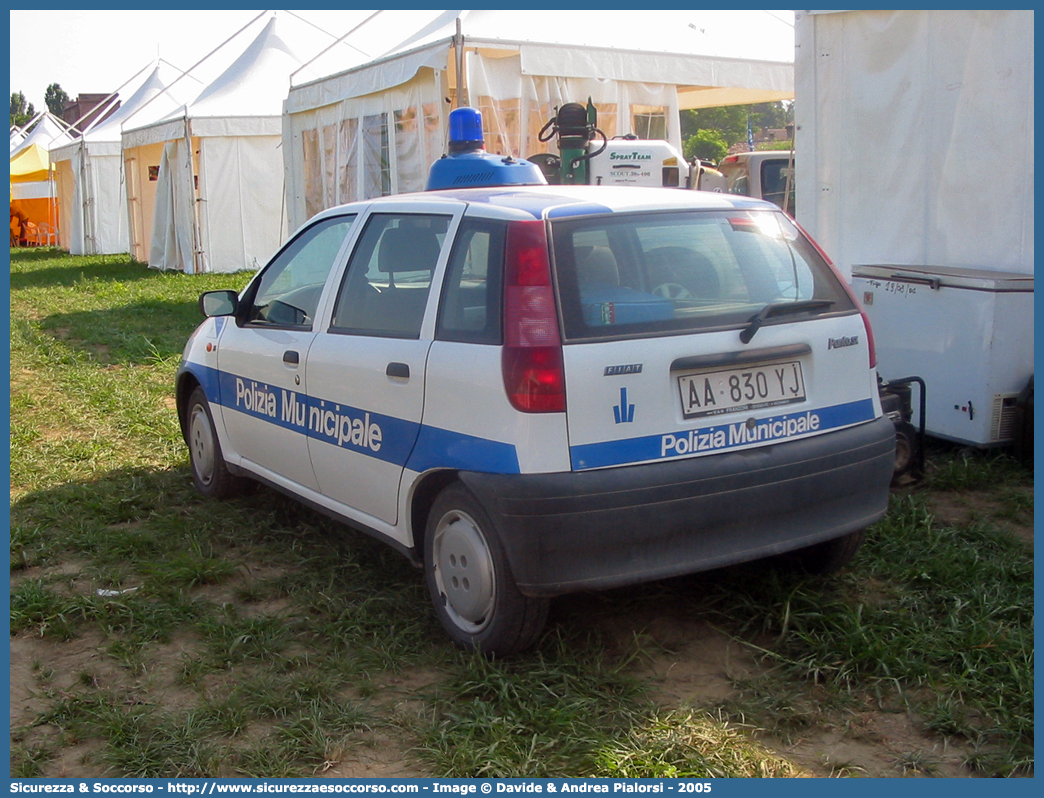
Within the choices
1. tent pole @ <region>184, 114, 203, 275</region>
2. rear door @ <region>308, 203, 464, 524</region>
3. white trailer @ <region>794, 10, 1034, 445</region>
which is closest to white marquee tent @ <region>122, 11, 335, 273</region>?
tent pole @ <region>184, 114, 203, 275</region>

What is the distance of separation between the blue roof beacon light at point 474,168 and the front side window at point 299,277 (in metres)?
1.05

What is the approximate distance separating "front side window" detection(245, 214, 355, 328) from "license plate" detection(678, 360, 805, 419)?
5.98ft

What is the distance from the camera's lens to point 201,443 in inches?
229

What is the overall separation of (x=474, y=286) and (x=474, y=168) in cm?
275

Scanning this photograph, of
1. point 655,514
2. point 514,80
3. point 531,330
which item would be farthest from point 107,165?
point 655,514

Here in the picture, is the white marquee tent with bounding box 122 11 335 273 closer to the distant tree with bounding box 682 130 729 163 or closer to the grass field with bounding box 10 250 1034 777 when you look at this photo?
the grass field with bounding box 10 250 1034 777

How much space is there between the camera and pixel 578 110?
998 cm

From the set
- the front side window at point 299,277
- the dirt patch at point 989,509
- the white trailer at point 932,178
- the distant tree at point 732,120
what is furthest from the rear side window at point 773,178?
the distant tree at point 732,120

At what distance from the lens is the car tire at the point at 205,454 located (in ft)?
18.3

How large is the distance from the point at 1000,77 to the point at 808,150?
146 centimetres

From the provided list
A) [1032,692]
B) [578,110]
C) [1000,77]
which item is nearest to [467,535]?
[1032,692]

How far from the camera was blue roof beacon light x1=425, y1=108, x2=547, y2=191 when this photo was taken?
597cm

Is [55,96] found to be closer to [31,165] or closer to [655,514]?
[31,165]

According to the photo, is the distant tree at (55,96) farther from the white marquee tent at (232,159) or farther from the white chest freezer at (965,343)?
the white chest freezer at (965,343)
